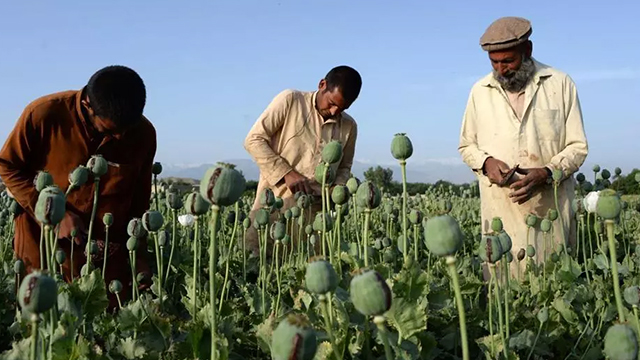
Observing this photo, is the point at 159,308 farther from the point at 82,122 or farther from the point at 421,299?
the point at 82,122

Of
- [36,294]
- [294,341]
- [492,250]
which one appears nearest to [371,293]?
[294,341]

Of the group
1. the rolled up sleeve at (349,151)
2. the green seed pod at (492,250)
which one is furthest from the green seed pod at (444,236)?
the rolled up sleeve at (349,151)

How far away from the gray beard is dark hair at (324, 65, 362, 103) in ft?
3.15

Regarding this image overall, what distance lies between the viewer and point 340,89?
4.39 metres

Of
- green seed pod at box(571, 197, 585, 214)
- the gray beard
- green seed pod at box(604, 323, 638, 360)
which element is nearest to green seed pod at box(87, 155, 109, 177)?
green seed pod at box(604, 323, 638, 360)

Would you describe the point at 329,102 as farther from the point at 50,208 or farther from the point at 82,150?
the point at 50,208

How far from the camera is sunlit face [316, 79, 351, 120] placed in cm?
445

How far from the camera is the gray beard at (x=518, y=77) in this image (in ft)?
14.4

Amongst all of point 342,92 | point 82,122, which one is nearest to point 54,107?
point 82,122

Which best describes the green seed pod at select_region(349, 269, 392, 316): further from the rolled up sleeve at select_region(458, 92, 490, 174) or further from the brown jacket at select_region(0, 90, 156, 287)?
the rolled up sleeve at select_region(458, 92, 490, 174)

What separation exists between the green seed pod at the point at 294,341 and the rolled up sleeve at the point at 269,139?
3565 millimetres

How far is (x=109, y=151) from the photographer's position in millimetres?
3539

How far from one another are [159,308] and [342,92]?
7.67ft

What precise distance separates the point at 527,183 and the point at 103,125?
101 inches
